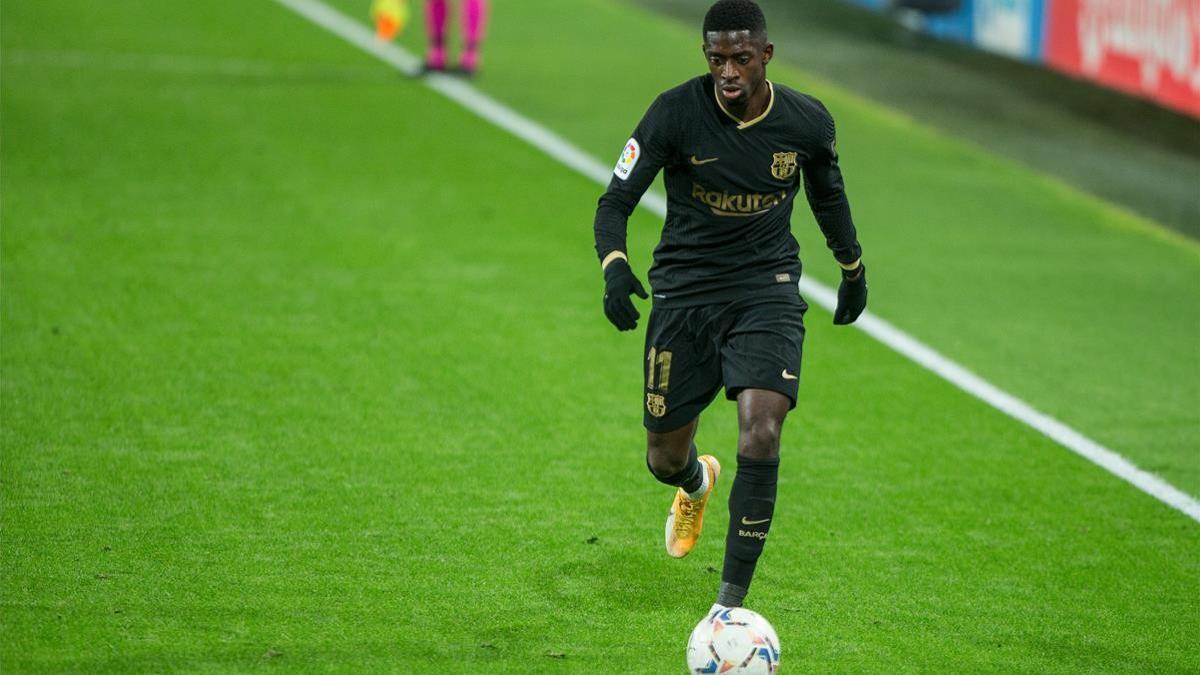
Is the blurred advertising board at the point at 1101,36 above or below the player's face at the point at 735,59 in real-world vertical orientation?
below

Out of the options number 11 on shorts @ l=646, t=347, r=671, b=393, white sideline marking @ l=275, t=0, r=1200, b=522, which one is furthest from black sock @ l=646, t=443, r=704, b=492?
white sideline marking @ l=275, t=0, r=1200, b=522

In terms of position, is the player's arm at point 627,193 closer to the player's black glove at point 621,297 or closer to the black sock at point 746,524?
the player's black glove at point 621,297

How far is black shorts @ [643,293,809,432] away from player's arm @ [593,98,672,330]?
1.00 feet

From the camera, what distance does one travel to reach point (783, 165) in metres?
6.42

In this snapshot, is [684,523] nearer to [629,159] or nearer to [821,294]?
[629,159]

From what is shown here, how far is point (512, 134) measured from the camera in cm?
1562

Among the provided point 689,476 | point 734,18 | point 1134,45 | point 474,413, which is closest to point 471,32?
point 1134,45

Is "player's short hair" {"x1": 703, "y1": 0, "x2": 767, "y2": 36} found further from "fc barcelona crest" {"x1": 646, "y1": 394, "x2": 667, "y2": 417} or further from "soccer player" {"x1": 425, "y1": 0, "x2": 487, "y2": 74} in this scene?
"soccer player" {"x1": 425, "y1": 0, "x2": 487, "y2": 74}

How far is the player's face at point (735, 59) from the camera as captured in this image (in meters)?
6.14

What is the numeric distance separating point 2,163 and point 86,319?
376 centimetres

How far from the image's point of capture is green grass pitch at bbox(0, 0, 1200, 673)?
635 cm

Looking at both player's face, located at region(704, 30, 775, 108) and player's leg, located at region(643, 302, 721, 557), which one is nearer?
player's face, located at region(704, 30, 775, 108)

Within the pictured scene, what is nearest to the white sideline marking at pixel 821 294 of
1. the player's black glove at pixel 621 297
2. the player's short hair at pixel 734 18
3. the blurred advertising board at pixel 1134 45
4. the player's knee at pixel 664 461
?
the player's knee at pixel 664 461

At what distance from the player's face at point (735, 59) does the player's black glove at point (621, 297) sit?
0.73 meters
